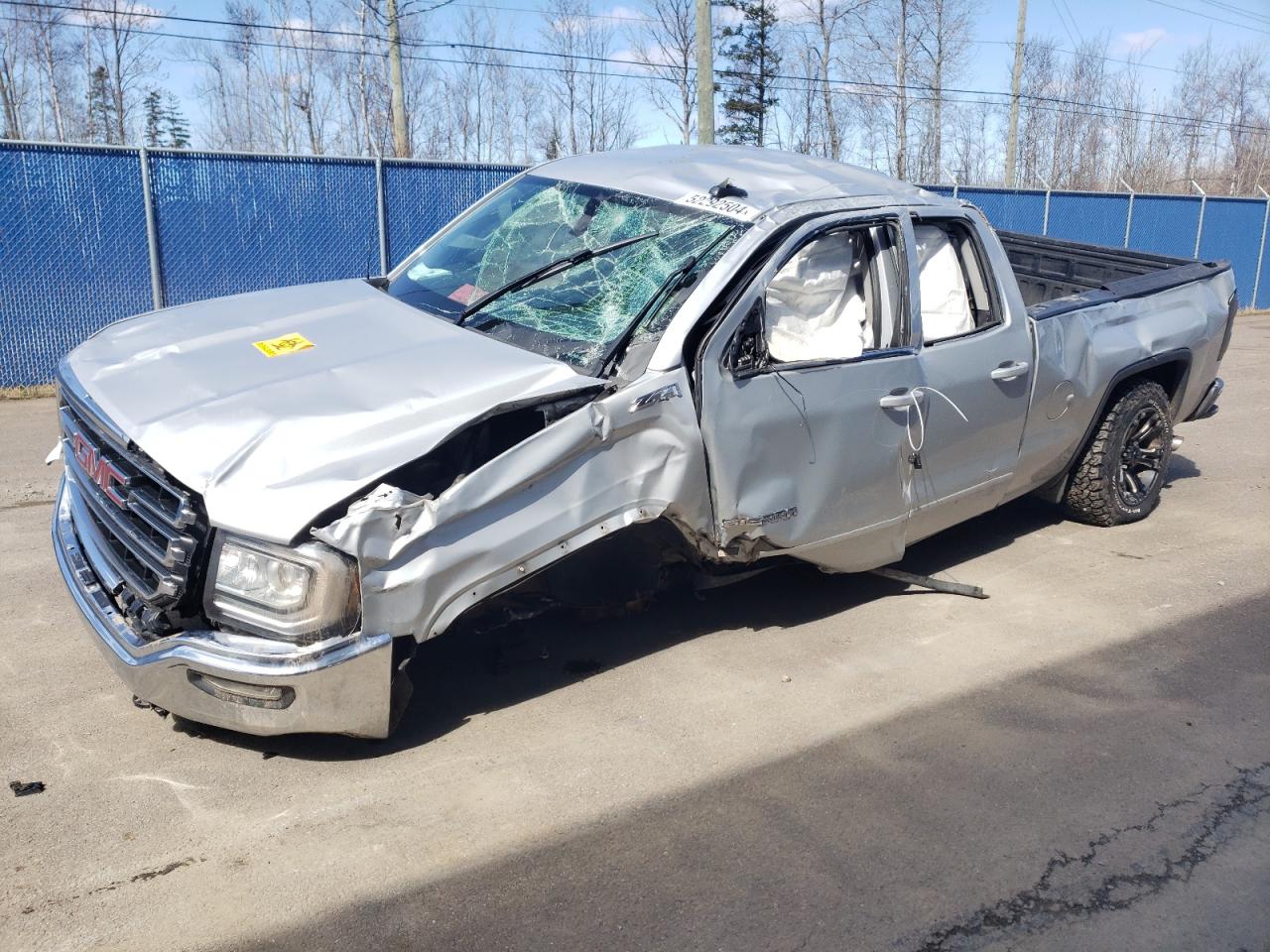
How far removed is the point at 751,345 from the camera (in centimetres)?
427

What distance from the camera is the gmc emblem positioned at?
3682 millimetres

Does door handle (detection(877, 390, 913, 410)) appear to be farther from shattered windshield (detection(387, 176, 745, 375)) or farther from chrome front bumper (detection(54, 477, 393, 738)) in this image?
chrome front bumper (detection(54, 477, 393, 738))

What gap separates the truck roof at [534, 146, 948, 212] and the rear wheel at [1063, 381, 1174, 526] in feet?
6.23

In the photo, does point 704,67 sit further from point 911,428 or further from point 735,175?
point 911,428

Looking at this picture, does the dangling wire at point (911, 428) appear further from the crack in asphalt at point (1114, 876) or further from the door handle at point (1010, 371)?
the crack in asphalt at point (1114, 876)

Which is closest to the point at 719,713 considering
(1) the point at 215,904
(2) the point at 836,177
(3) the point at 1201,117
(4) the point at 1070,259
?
(1) the point at 215,904

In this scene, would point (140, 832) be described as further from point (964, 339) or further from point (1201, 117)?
point (1201, 117)

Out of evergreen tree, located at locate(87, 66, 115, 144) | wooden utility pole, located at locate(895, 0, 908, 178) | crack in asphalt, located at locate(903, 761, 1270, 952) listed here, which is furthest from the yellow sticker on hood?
evergreen tree, located at locate(87, 66, 115, 144)

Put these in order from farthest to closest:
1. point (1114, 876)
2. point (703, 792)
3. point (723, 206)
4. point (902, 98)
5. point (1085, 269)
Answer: point (902, 98) → point (1085, 269) → point (723, 206) → point (703, 792) → point (1114, 876)

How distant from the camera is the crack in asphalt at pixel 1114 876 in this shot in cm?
303

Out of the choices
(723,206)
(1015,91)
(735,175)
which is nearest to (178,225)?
(735,175)

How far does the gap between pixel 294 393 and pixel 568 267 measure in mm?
1383

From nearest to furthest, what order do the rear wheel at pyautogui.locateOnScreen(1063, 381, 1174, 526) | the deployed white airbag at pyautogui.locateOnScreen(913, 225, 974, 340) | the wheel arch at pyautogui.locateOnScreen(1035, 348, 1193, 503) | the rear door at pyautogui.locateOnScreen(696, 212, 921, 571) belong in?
the rear door at pyautogui.locateOnScreen(696, 212, 921, 571) → the deployed white airbag at pyautogui.locateOnScreen(913, 225, 974, 340) → the wheel arch at pyautogui.locateOnScreen(1035, 348, 1193, 503) → the rear wheel at pyautogui.locateOnScreen(1063, 381, 1174, 526)

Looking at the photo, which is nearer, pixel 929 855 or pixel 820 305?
pixel 929 855
